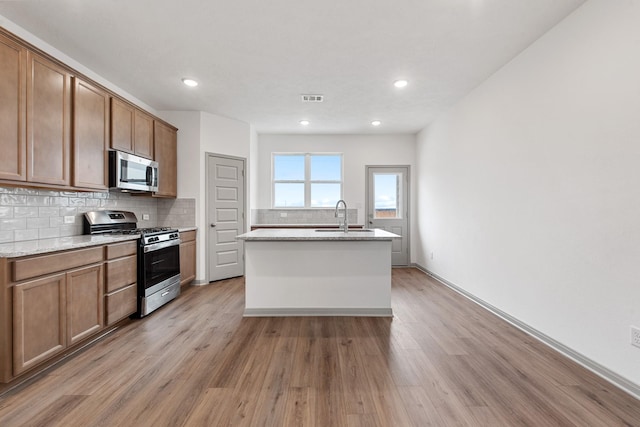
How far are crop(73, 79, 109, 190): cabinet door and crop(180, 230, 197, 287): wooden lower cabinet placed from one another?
52.1 inches

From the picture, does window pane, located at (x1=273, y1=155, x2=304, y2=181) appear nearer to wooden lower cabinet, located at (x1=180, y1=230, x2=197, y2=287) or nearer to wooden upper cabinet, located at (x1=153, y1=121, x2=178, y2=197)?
wooden upper cabinet, located at (x1=153, y1=121, x2=178, y2=197)

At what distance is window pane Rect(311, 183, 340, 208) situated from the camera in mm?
5930

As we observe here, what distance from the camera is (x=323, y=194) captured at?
19.5 ft

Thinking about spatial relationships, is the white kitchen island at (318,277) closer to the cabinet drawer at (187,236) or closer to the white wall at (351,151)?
the cabinet drawer at (187,236)

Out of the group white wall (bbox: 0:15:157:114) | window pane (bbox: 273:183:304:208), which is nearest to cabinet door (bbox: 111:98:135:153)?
white wall (bbox: 0:15:157:114)

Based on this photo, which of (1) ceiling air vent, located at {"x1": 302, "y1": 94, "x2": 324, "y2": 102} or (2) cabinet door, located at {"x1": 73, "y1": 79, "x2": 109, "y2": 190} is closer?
(2) cabinet door, located at {"x1": 73, "y1": 79, "x2": 109, "y2": 190}

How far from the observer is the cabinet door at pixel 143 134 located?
351cm

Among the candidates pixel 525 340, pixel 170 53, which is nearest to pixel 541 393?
pixel 525 340

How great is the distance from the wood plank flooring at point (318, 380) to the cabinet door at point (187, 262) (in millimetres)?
1105

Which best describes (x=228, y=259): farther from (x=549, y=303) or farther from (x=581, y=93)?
(x=581, y=93)

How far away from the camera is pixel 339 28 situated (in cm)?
243

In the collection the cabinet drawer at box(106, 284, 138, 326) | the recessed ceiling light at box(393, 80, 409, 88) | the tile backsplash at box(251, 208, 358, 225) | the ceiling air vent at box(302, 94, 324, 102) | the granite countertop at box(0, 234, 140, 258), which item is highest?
the recessed ceiling light at box(393, 80, 409, 88)

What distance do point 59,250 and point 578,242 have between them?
3.92 metres

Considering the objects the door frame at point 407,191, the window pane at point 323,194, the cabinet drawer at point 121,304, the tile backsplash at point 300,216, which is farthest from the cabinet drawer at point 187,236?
the door frame at point 407,191
